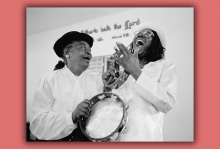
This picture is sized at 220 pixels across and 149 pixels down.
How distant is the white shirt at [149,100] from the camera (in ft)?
4.56

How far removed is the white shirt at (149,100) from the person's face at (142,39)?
0.16m

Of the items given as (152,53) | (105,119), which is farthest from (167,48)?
(105,119)

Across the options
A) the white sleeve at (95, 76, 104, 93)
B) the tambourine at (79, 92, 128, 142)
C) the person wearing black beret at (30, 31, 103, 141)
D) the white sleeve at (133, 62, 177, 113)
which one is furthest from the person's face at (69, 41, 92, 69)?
the white sleeve at (133, 62, 177, 113)

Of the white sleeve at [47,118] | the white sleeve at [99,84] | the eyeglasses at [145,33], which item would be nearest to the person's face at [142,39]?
the eyeglasses at [145,33]

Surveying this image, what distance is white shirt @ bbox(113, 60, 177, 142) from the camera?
4.56 ft

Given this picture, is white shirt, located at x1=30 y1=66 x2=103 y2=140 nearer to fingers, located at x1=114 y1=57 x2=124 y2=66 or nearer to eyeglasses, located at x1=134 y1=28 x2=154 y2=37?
fingers, located at x1=114 y1=57 x2=124 y2=66

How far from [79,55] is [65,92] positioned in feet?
0.86

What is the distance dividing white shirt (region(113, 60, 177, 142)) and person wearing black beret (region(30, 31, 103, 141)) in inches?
10.4
